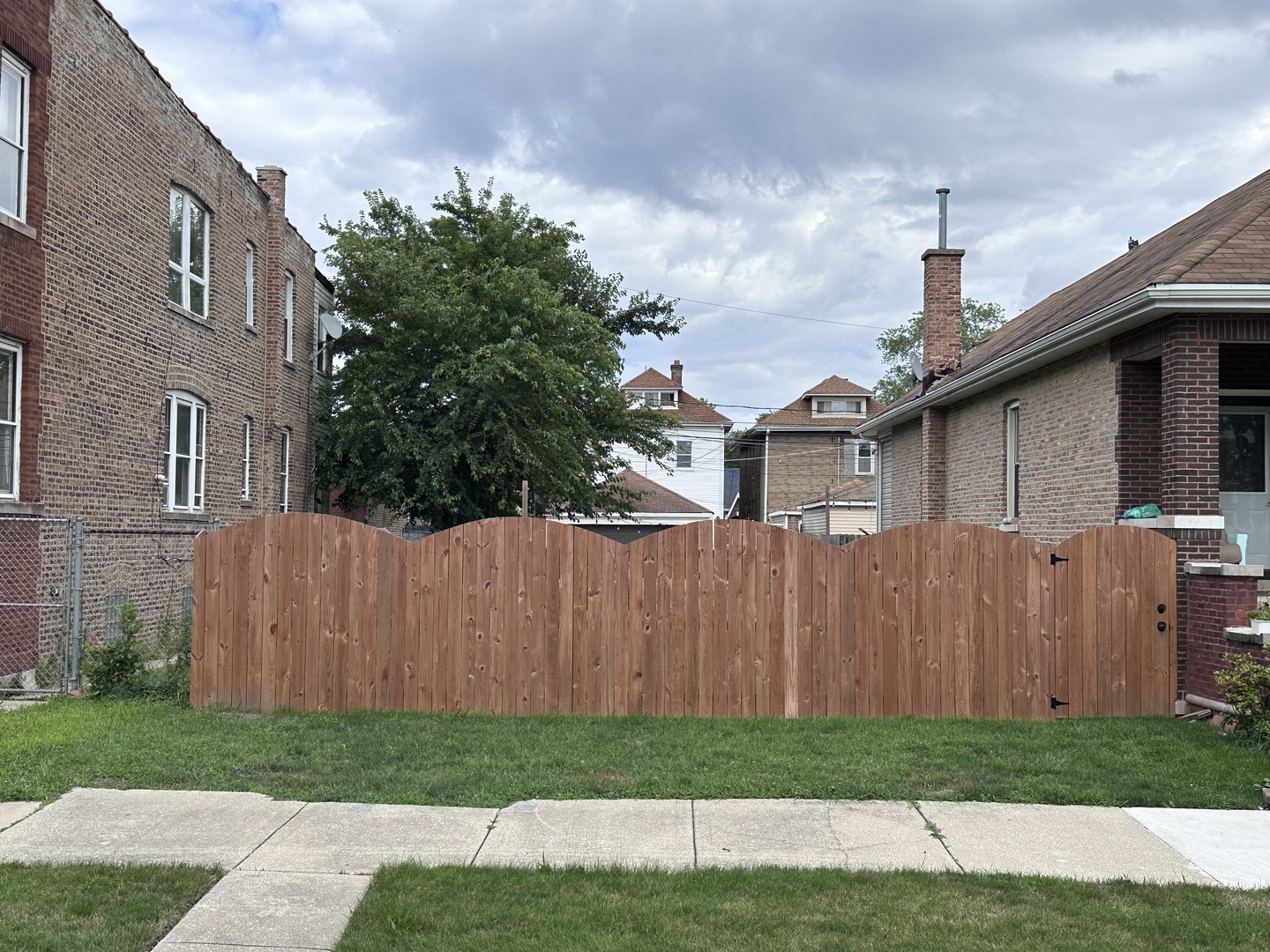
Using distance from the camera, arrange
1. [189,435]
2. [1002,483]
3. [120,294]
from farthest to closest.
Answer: [189,435]
[1002,483]
[120,294]

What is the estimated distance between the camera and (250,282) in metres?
18.9

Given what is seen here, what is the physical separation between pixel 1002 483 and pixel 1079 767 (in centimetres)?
832

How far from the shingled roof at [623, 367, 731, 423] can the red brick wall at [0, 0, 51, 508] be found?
35.3m

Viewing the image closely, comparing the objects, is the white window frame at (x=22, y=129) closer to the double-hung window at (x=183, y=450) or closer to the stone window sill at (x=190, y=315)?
the stone window sill at (x=190, y=315)

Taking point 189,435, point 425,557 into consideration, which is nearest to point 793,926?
point 425,557

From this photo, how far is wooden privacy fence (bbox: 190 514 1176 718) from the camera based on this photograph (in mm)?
8992

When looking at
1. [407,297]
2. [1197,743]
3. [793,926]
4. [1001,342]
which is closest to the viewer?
[793,926]

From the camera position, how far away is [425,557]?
9.05m

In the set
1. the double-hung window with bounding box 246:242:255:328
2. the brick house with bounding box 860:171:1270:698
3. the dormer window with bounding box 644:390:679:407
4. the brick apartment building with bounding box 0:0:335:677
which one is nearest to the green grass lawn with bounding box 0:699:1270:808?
the brick house with bounding box 860:171:1270:698

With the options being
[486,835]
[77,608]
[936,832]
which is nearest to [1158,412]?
[936,832]

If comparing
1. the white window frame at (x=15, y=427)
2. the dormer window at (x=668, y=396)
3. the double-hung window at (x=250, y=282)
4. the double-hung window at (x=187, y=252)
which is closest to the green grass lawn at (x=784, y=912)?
the white window frame at (x=15, y=427)

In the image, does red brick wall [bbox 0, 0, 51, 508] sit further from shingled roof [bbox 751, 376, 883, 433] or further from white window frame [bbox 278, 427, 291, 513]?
shingled roof [bbox 751, 376, 883, 433]

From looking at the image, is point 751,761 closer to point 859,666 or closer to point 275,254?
point 859,666

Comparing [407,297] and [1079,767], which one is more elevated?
[407,297]
